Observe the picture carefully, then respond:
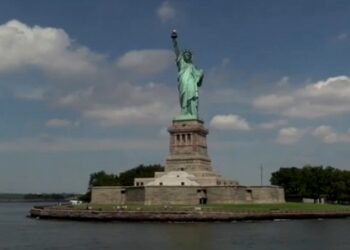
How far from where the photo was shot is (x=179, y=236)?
141ft

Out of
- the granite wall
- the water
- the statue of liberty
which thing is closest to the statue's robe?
the statue of liberty

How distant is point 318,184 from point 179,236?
59283 mm

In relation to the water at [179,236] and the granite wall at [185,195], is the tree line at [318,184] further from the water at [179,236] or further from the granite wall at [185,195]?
the water at [179,236]

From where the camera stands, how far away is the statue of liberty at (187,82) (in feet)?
261

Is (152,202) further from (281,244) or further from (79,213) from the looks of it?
(281,244)

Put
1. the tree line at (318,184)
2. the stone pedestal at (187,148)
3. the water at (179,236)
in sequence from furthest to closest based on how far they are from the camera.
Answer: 1. the tree line at (318,184)
2. the stone pedestal at (187,148)
3. the water at (179,236)

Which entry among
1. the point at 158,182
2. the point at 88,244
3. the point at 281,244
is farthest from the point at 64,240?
the point at 158,182

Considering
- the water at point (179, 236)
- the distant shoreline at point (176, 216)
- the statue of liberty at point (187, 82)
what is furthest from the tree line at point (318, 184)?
the water at point (179, 236)

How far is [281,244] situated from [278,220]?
22.0 meters

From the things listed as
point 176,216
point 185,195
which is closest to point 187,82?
point 185,195

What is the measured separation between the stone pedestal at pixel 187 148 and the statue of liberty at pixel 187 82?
1570mm

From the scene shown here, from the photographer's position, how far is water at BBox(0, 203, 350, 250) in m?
37.9

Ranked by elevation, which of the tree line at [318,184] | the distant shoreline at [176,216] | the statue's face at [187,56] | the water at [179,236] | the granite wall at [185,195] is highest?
the statue's face at [187,56]

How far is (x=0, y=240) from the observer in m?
42.7
